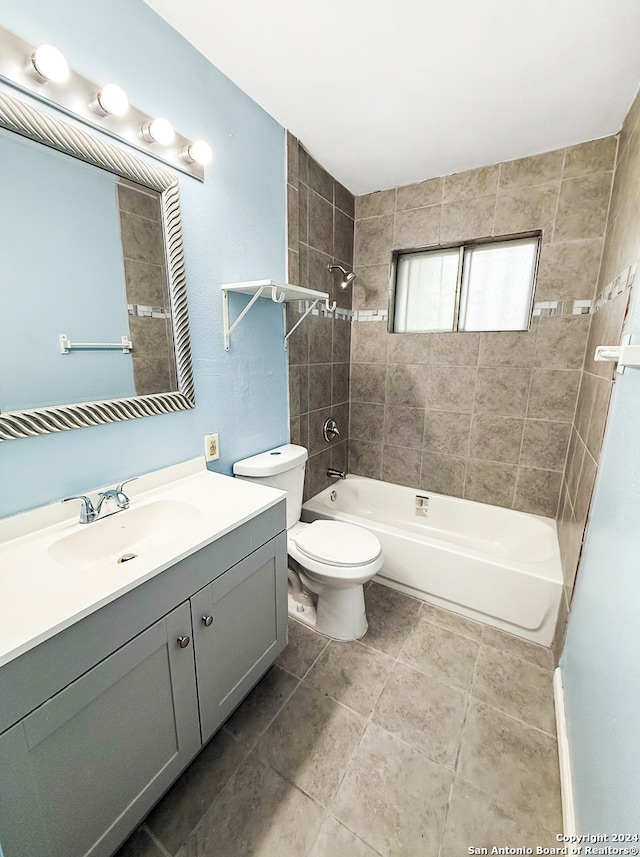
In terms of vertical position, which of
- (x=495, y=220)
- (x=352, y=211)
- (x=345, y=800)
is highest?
(x=352, y=211)

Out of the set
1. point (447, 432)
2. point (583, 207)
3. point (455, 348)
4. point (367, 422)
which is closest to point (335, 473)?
point (367, 422)

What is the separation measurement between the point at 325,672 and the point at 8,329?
5.53 ft

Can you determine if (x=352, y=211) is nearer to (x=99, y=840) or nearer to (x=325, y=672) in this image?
(x=325, y=672)

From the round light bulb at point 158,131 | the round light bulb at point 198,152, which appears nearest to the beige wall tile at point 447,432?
the round light bulb at point 198,152

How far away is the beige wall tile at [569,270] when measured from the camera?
188 centimetres

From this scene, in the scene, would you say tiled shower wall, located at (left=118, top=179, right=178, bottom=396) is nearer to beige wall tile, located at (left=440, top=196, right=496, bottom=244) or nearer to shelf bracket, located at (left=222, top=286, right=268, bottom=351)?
shelf bracket, located at (left=222, top=286, right=268, bottom=351)

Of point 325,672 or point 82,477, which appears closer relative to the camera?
point 82,477

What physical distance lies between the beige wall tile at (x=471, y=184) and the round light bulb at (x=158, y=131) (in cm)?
169

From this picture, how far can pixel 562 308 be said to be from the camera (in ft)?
6.48

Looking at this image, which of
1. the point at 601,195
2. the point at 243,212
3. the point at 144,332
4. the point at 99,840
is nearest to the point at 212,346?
the point at 144,332

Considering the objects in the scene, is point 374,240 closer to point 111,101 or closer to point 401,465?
point 401,465

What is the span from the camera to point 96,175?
1.08 metres

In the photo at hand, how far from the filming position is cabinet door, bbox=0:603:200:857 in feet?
2.18

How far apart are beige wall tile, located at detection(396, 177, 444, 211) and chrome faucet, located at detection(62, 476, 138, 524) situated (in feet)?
7.69
